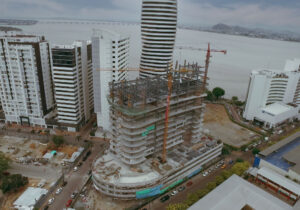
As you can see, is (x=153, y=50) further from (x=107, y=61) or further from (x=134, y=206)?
(x=134, y=206)

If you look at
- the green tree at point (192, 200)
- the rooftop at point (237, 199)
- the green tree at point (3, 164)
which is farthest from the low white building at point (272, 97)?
the green tree at point (3, 164)

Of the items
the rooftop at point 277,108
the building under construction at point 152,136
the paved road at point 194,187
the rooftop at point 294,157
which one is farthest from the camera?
the rooftop at point 277,108

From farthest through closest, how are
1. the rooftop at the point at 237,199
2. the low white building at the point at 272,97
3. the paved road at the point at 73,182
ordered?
the low white building at the point at 272,97
the paved road at the point at 73,182
the rooftop at the point at 237,199

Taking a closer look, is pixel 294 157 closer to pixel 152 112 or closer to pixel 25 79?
pixel 152 112

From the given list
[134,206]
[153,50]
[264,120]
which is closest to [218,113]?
[264,120]

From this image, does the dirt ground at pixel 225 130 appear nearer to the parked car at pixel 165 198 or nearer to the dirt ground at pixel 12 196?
the parked car at pixel 165 198

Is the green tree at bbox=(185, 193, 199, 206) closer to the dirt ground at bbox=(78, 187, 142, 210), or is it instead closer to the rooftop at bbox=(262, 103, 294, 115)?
the dirt ground at bbox=(78, 187, 142, 210)

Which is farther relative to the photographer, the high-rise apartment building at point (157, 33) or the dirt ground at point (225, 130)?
the high-rise apartment building at point (157, 33)
